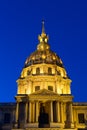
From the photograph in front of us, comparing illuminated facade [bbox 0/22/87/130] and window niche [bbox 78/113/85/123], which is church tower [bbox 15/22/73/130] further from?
window niche [bbox 78/113/85/123]

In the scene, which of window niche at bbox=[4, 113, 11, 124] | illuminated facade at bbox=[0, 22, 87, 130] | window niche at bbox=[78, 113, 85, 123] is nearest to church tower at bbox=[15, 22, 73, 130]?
illuminated facade at bbox=[0, 22, 87, 130]

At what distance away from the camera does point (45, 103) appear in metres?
58.4

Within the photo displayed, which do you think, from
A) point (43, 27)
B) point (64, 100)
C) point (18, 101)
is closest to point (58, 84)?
point (64, 100)

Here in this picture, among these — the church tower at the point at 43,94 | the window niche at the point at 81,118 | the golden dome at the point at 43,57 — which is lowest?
the window niche at the point at 81,118

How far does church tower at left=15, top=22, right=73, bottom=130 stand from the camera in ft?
182

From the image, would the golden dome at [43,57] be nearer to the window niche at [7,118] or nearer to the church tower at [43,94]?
the church tower at [43,94]

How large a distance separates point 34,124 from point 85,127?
10.1 m

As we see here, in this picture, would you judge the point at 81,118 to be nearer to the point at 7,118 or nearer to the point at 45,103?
the point at 45,103

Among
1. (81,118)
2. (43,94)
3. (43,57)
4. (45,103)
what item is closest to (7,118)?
(45,103)

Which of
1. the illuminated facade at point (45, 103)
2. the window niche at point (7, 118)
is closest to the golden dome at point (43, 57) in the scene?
the illuminated facade at point (45, 103)

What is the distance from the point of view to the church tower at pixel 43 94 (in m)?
55.3

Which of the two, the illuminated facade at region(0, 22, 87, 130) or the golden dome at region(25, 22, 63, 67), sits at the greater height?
the golden dome at region(25, 22, 63, 67)

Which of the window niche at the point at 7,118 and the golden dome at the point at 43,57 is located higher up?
the golden dome at the point at 43,57

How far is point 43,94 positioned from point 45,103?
104 inches
